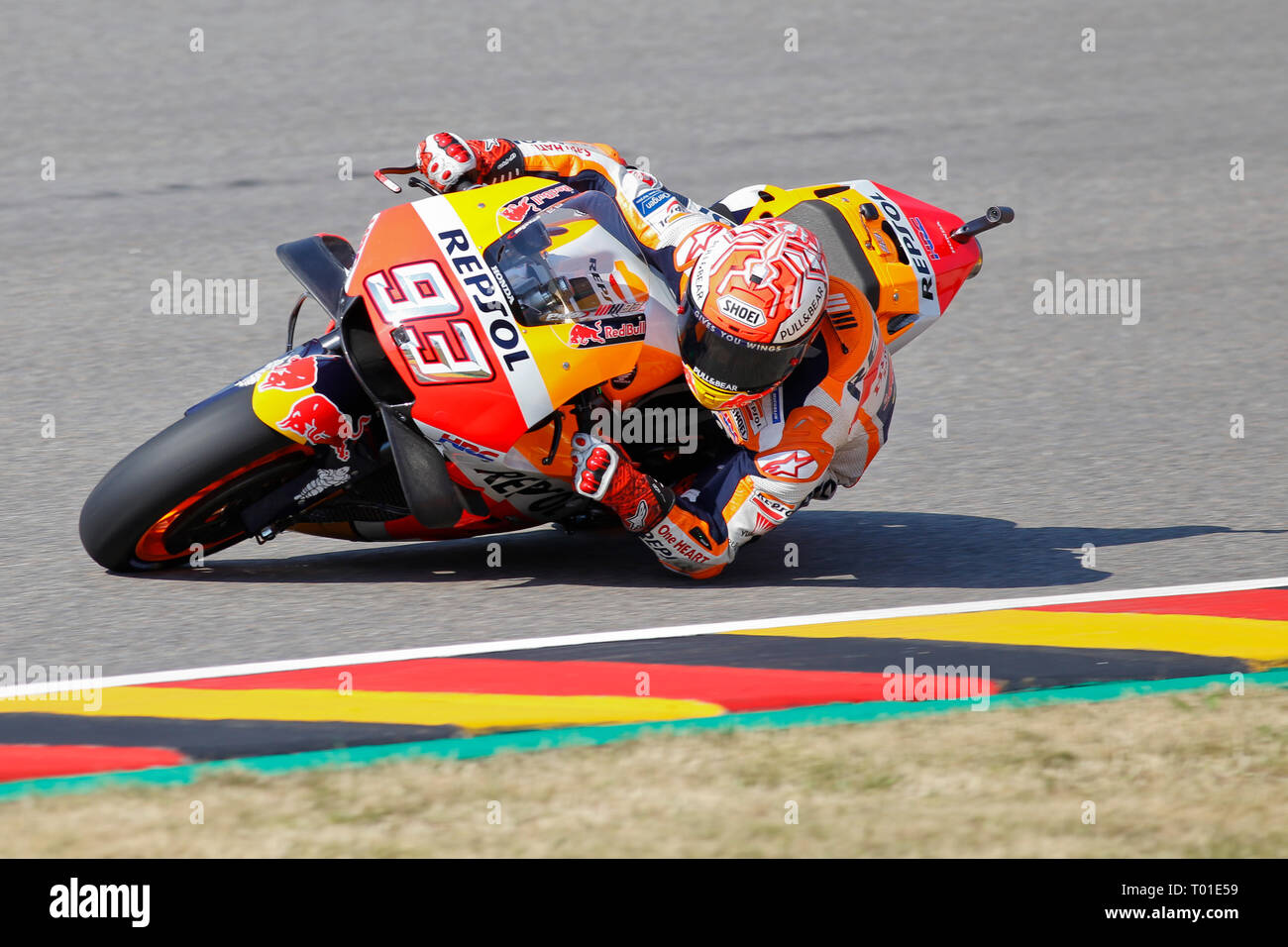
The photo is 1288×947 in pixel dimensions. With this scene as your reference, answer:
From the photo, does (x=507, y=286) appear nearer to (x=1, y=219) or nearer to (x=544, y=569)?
(x=544, y=569)

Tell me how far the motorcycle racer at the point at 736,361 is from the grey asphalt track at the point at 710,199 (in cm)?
32

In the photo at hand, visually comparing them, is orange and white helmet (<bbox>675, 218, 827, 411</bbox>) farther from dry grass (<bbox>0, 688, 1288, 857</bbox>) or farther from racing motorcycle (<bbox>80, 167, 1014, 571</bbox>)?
dry grass (<bbox>0, 688, 1288, 857</bbox>)

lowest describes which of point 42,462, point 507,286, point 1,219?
point 42,462

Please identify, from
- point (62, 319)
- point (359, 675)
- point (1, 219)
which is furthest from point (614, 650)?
point (1, 219)

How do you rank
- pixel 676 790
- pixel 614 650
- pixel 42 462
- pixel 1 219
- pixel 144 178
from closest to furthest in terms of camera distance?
pixel 676 790, pixel 614 650, pixel 42 462, pixel 1 219, pixel 144 178

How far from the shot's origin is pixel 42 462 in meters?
6.76

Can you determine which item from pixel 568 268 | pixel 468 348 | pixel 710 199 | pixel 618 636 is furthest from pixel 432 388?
pixel 710 199

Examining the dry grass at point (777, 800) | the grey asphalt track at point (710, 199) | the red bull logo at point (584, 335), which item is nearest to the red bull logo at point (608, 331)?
the red bull logo at point (584, 335)

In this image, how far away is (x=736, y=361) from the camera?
514cm

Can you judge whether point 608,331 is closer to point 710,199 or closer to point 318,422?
point 318,422

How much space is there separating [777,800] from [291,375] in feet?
6.46

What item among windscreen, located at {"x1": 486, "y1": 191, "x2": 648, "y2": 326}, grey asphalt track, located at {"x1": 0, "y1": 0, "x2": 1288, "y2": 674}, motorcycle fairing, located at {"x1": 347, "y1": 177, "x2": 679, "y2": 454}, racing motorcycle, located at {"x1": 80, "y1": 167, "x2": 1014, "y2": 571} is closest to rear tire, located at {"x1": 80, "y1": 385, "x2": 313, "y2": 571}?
racing motorcycle, located at {"x1": 80, "y1": 167, "x2": 1014, "y2": 571}

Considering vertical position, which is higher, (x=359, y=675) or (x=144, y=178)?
(x=144, y=178)
